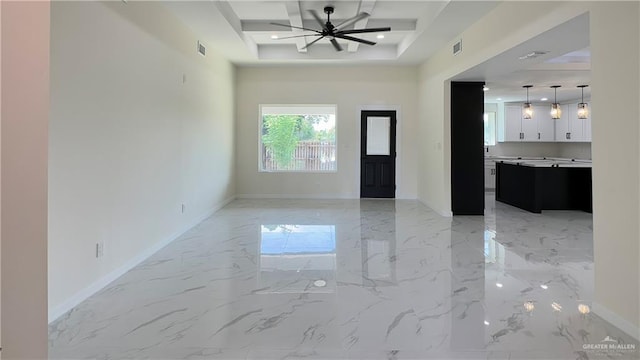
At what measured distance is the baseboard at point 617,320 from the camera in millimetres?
2088

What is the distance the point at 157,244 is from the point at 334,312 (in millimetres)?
2441

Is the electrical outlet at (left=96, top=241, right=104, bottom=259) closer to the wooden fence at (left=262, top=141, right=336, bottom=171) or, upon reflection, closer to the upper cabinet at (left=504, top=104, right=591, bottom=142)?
the wooden fence at (left=262, top=141, right=336, bottom=171)

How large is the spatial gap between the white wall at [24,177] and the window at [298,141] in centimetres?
702

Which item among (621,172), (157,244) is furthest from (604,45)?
(157,244)

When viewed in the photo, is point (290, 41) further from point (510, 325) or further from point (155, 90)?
point (510, 325)

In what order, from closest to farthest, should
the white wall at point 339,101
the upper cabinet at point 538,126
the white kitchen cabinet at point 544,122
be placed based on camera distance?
the white wall at point 339,101 < the upper cabinet at point 538,126 < the white kitchen cabinet at point 544,122

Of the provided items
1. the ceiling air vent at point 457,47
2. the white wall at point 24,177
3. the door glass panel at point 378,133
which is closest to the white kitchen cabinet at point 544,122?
the door glass panel at point 378,133

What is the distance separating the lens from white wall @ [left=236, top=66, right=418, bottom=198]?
25.4 feet

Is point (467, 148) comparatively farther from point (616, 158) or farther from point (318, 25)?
point (616, 158)

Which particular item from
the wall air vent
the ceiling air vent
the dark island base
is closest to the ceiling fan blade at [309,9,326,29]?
the wall air vent

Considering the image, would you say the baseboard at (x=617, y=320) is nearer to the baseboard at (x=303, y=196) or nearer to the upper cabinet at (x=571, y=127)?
the baseboard at (x=303, y=196)

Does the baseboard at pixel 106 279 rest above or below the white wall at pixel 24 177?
below

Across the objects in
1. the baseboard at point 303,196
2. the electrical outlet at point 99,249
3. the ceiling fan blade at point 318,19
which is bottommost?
the electrical outlet at point 99,249

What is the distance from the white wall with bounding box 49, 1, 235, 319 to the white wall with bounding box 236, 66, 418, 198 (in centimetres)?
257
